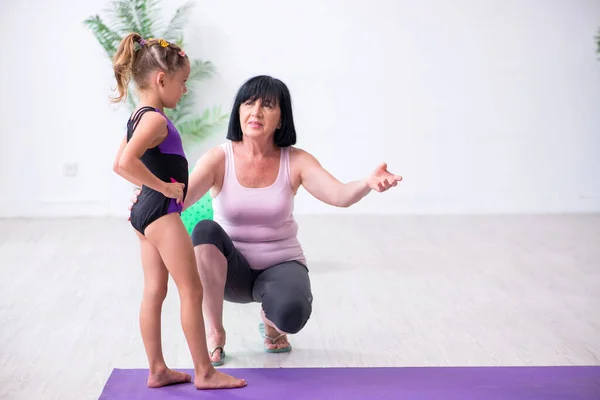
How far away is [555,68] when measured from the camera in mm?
6113

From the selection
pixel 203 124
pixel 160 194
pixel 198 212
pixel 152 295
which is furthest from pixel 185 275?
pixel 203 124

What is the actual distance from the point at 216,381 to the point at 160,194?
583 millimetres

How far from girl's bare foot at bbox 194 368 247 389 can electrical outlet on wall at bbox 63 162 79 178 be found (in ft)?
12.8

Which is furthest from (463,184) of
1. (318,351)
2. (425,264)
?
(318,351)

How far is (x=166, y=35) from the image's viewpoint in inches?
226

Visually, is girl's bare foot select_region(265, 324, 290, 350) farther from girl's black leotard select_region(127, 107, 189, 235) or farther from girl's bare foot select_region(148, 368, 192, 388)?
girl's black leotard select_region(127, 107, 189, 235)

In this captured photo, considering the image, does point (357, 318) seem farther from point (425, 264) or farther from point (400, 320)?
point (425, 264)

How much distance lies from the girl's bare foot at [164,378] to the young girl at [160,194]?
3.2 inches

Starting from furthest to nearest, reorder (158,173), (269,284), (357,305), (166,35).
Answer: (166,35), (357,305), (269,284), (158,173)

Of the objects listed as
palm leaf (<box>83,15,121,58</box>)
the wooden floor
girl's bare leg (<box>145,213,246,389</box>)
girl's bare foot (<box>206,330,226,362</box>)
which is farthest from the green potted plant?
girl's bare leg (<box>145,213,246,389</box>)

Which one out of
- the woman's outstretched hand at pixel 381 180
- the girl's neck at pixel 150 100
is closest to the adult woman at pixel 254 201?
the woman's outstretched hand at pixel 381 180

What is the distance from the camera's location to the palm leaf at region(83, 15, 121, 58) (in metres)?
5.56

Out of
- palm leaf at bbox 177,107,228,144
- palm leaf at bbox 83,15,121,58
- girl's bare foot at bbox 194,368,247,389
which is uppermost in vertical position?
palm leaf at bbox 83,15,121,58

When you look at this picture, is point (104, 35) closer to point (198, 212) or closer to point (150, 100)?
point (198, 212)
